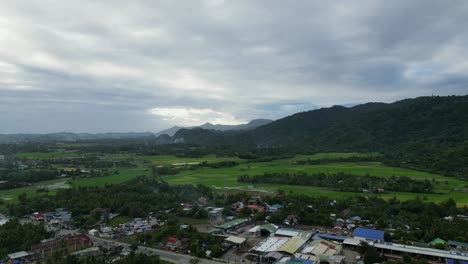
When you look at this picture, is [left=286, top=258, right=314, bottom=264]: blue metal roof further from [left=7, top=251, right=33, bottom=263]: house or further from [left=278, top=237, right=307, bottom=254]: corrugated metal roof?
[left=7, top=251, right=33, bottom=263]: house

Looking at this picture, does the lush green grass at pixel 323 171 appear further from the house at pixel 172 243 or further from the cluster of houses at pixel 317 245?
the house at pixel 172 243

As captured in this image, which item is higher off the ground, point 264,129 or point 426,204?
point 264,129

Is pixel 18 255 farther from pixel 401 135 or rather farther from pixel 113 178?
pixel 401 135

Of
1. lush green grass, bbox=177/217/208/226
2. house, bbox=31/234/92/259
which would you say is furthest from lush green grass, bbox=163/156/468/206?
house, bbox=31/234/92/259

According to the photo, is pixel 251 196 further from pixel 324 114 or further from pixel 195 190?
pixel 324 114

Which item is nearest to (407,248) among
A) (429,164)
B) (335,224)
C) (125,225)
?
(335,224)

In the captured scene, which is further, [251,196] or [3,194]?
[3,194]
